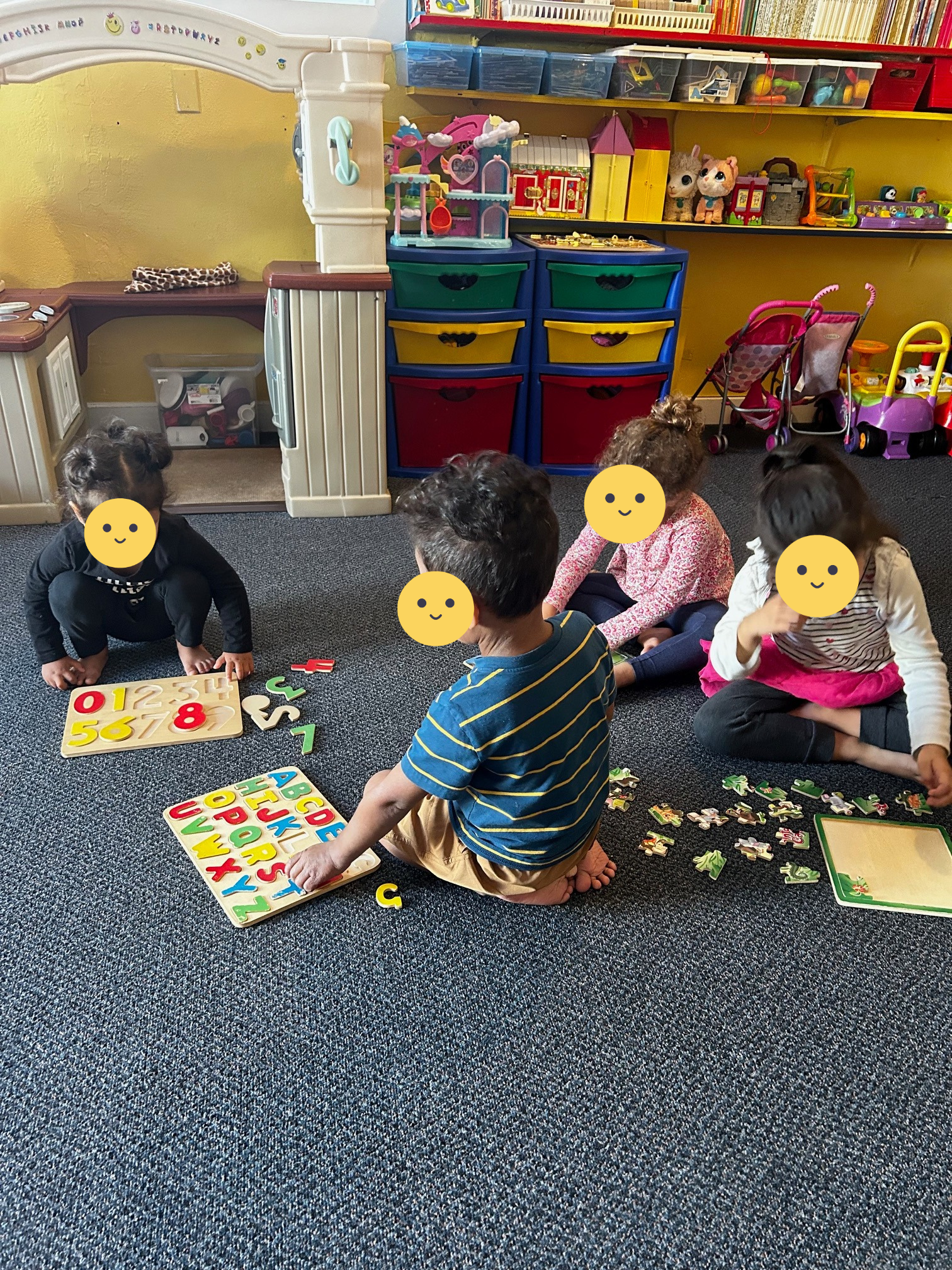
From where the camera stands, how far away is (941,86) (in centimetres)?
274

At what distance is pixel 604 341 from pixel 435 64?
85 cm

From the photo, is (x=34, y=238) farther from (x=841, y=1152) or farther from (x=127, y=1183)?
(x=841, y=1152)

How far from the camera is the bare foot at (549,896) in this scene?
3.91 feet

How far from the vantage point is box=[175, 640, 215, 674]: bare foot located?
5.50ft

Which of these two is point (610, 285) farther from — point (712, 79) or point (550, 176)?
point (712, 79)

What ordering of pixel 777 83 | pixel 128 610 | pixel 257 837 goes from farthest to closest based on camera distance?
pixel 777 83
pixel 128 610
pixel 257 837

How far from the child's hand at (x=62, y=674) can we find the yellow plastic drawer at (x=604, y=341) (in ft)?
5.28

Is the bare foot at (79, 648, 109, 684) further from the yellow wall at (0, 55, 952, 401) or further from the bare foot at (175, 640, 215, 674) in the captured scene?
the yellow wall at (0, 55, 952, 401)

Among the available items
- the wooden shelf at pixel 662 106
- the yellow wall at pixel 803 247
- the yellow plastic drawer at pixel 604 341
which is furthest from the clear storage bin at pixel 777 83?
the yellow plastic drawer at pixel 604 341

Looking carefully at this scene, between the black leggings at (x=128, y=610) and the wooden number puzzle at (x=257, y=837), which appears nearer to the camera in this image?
the wooden number puzzle at (x=257, y=837)

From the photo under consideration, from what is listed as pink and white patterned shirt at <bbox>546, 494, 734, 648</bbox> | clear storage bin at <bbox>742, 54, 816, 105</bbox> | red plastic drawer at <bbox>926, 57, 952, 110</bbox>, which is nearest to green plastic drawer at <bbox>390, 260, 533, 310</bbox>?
clear storage bin at <bbox>742, 54, 816, 105</bbox>

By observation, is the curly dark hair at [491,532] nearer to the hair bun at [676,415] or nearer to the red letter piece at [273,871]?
the red letter piece at [273,871]

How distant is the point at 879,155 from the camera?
299 cm
